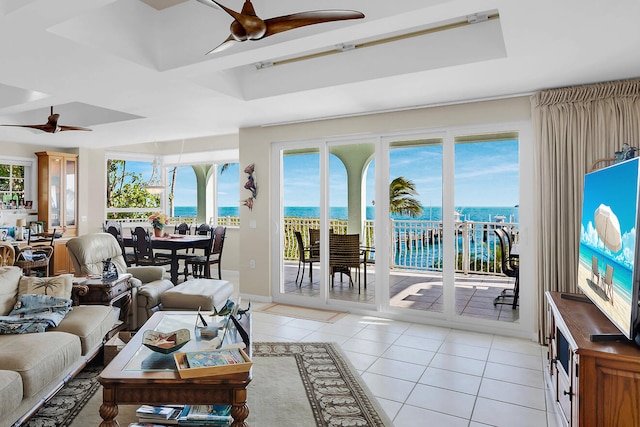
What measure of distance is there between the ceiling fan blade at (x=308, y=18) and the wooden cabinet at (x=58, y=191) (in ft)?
22.3

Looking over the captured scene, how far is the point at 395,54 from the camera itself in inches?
134

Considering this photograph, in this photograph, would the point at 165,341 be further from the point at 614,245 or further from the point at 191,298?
the point at 614,245

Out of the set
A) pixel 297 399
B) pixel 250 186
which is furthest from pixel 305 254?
pixel 297 399

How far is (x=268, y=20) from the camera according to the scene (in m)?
2.02

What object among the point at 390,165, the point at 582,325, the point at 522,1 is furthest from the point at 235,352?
the point at 390,165

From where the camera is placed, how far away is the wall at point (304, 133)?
13.5 ft

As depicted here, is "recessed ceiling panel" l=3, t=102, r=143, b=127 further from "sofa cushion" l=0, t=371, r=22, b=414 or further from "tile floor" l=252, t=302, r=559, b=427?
"sofa cushion" l=0, t=371, r=22, b=414

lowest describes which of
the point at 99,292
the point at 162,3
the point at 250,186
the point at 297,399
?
the point at 297,399

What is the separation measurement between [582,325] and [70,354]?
308 cm

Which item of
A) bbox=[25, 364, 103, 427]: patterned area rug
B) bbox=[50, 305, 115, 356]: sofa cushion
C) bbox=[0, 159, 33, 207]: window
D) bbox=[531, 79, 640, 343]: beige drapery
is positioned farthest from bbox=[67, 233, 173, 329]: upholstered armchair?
bbox=[0, 159, 33, 207]: window

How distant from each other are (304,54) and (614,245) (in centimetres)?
287

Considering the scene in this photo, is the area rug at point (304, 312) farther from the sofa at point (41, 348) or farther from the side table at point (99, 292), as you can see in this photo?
the sofa at point (41, 348)

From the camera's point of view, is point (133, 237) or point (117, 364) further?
point (133, 237)

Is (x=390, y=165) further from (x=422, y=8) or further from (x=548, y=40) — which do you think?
(x=422, y=8)
